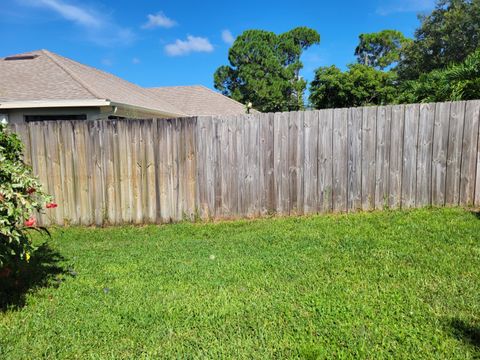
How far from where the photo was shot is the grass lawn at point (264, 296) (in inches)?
109

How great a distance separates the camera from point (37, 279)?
13.5 feet

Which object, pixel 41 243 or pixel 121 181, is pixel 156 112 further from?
pixel 41 243

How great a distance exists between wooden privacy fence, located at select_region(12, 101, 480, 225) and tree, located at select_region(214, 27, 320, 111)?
31968 millimetres

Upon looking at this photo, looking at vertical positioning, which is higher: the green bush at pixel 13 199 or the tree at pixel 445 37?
the tree at pixel 445 37

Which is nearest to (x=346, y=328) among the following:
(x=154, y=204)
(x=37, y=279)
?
(x=37, y=279)

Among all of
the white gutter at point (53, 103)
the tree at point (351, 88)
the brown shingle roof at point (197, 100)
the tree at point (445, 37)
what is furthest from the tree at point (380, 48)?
the white gutter at point (53, 103)

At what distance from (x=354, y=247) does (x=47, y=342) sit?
338 cm

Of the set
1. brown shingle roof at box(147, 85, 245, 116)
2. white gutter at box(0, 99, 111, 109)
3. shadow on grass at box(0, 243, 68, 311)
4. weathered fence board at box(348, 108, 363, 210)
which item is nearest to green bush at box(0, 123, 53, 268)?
shadow on grass at box(0, 243, 68, 311)

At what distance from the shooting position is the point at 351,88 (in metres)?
20.7

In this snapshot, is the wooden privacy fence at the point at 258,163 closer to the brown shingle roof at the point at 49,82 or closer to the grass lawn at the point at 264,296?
the grass lawn at the point at 264,296

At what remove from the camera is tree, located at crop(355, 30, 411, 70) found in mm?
43000

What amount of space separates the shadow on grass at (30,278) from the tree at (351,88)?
1863 centimetres

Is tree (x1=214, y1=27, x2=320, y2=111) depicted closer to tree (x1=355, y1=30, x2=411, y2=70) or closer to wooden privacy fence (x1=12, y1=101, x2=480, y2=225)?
tree (x1=355, y1=30, x2=411, y2=70)

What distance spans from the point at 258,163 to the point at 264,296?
10.2ft
